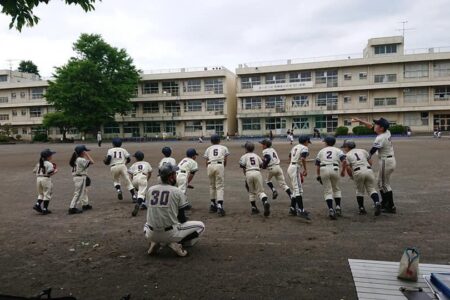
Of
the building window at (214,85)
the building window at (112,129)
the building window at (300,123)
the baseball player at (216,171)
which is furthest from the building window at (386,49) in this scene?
the baseball player at (216,171)

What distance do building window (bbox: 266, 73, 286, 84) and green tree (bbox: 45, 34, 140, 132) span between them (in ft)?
73.0

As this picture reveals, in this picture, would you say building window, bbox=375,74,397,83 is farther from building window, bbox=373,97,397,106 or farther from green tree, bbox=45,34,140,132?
green tree, bbox=45,34,140,132

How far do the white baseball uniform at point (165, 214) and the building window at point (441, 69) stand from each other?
186ft

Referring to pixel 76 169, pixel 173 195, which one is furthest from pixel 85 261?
pixel 76 169

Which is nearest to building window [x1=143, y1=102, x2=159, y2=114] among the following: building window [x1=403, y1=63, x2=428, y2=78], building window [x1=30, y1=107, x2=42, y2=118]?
building window [x1=30, y1=107, x2=42, y2=118]

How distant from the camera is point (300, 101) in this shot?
186 ft

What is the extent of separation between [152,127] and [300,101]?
26.9 meters

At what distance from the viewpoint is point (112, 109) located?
53125 mm

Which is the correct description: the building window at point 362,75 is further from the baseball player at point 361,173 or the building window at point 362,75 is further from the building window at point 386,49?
the baseball player at point 361,173

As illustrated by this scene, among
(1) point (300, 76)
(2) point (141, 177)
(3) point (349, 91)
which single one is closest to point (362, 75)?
(3) point (349, 91)

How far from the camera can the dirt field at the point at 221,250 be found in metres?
4.47

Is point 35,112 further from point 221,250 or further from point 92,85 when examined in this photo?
point 221,250

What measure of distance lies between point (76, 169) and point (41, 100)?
67.1 metres

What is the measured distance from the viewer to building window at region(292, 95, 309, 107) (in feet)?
185
